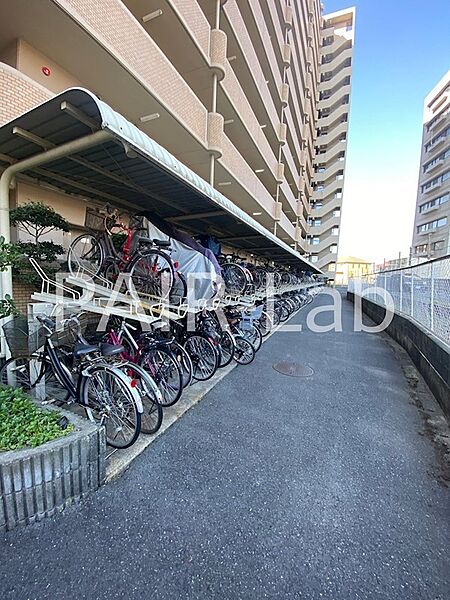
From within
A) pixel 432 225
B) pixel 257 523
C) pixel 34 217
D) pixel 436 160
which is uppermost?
pixel 436 160

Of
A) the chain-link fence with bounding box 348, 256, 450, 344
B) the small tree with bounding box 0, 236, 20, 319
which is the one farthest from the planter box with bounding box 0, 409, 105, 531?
the chain-link fence with bounding box 348, 256, 450, 344

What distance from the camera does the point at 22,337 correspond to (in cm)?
289

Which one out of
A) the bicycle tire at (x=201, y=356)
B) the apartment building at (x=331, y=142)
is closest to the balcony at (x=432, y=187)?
the apartment building at (x=331, y=142)

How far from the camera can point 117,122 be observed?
2248 mm

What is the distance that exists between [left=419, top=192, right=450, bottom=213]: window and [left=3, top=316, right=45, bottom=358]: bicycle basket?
147ft

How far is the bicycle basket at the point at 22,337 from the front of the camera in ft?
9.36

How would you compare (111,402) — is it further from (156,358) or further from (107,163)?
(107,163)

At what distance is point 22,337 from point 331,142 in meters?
43.0

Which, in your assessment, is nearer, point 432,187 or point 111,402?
point 111,402

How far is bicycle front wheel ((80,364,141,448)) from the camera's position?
253 cm

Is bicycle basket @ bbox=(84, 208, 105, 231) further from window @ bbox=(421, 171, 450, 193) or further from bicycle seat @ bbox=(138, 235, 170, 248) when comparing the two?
window @ bbox=(421, 171, 450, 193)

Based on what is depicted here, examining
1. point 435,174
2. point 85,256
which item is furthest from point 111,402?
point 435,174

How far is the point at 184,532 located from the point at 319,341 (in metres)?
6.46

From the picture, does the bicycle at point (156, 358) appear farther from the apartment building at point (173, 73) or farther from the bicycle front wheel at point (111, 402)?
the apartment building at point (173, 73)
